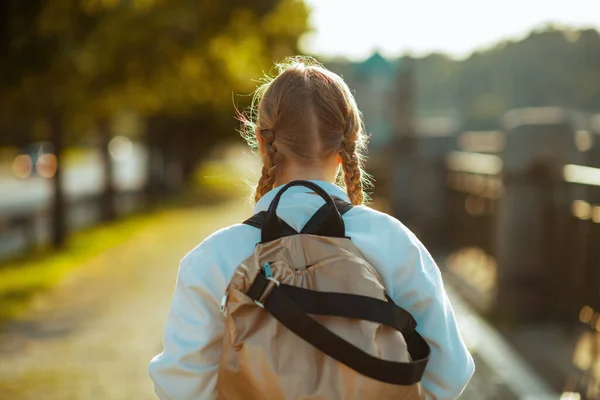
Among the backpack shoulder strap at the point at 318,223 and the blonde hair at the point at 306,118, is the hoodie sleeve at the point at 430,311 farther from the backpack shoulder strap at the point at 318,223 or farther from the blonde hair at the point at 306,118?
the blonde hair at the point at 306,118

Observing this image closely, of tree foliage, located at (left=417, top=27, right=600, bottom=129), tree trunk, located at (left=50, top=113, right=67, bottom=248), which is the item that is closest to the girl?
tree trunk, located at (left=50, top=113, right=67, bottom=248)

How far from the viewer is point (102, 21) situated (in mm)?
10930

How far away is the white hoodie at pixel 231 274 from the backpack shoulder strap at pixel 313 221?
0.05 feet

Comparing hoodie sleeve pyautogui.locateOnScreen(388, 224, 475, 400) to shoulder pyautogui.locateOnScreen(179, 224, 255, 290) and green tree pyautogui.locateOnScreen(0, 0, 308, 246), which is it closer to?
shoulder pyautogui.locateOnScreen(179, 224, 255, 290)

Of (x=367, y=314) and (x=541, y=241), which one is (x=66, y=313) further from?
(x=367, y=314)

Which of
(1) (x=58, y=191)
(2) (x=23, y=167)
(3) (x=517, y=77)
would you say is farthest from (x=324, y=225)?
(2) (x=23, y=167)

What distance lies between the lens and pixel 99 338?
7301mm

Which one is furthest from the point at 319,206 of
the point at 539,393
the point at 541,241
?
the point at 541,241

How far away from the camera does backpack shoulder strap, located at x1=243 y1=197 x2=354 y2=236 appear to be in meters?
2.02

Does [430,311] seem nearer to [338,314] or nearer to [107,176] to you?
[338,314]

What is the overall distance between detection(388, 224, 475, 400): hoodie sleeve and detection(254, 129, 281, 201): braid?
1.31 ft

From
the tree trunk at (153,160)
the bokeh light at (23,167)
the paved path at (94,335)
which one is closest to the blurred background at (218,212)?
the paved path at (94,335)

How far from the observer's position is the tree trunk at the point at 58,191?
13992mm

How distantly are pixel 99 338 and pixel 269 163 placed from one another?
5.53 m
